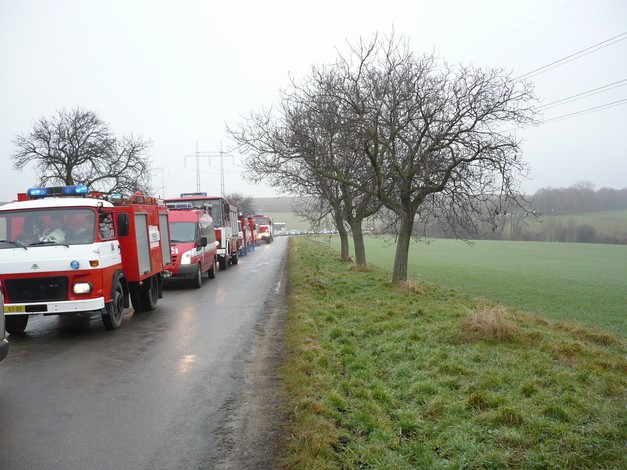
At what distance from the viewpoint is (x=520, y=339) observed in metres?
7.95

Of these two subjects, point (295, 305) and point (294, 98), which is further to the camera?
point (294, 98)

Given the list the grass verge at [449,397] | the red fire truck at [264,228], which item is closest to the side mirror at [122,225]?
the grass verge at [449,397]

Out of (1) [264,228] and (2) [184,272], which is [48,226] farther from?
(1) [264,228]

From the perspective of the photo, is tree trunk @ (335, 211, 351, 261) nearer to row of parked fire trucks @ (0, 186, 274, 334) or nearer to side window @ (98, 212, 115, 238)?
row of parked fire trucks @ (0, 186, 274, 334)

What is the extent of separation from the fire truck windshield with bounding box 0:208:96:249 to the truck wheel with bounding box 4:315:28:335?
148 centimetres

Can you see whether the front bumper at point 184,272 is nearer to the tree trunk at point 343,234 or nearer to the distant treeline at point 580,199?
the tree trunk at point 343,234

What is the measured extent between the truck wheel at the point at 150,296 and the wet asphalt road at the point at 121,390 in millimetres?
661

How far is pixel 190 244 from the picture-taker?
55.4ft

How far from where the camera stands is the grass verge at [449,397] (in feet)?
13.5

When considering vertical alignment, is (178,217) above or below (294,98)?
below

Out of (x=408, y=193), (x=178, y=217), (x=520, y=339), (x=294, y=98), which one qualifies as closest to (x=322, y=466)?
(x=520, y=339)

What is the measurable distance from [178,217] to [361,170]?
7.09 metres

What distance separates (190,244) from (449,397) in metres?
12.8

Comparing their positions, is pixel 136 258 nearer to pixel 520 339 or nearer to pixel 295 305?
pixel 295 305
